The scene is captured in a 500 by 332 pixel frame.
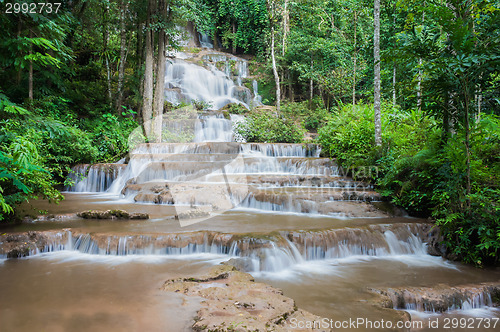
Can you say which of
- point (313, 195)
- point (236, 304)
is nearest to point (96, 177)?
point (313, 195)

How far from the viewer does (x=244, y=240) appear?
16.8ft

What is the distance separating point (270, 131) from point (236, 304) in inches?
541

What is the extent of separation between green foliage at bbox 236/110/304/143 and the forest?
0.08 metres

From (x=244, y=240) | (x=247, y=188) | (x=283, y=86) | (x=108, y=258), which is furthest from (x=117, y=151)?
(x=283, y=86)

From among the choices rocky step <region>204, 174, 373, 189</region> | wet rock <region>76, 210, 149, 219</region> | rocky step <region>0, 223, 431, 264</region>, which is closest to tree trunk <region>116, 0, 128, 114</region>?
rocky step <region>204, 174, 373, 189</region>

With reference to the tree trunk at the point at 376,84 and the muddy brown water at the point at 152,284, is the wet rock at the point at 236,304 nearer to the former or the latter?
the muddy brown water at the point at 152,284

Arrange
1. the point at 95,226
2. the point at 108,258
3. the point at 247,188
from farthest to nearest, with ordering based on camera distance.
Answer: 1. the point at 247,188
2. the point at 95,226
3. the point at 108,258

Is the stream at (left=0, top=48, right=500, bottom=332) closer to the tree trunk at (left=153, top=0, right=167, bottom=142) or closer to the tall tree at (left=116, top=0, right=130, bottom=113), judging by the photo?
the tree trunk at (left=153, top=0, right=167, bottom=142)

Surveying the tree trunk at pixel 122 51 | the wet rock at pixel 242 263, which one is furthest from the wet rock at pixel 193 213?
the tree trunk at pixel 122 51

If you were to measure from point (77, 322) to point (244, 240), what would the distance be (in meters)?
2.68

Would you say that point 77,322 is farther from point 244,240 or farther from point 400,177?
point 400,177

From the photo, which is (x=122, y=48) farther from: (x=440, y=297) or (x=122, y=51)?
(x=440, y=297)

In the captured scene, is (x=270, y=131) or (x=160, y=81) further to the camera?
(x=270, y=131)

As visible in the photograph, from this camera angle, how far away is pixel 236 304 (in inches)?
126
